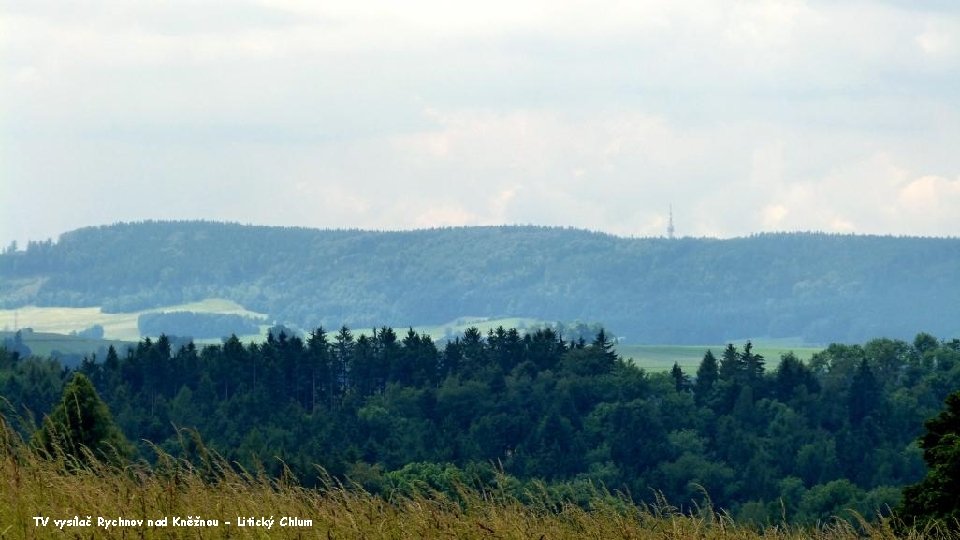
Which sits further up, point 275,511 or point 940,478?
point 275,511

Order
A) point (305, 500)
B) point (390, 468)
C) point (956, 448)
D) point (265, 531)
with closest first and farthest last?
point (265, 531) → point (305, 500) → point (956, 448) → point (390, 468)

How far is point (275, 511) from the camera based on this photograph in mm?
15562

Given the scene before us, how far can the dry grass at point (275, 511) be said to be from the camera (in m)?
15.0

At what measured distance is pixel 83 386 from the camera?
222 feet

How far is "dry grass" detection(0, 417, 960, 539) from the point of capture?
1497 centimetres

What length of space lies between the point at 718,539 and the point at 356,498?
376cm

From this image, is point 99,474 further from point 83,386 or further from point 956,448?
point 83,386

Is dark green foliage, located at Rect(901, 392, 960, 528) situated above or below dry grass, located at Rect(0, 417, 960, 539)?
below

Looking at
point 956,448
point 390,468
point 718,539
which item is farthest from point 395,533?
point 390,468

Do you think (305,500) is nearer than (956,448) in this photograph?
Yes

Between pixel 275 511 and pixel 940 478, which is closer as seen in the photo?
pixel 275 511

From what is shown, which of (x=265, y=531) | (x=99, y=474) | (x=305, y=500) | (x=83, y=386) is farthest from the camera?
(x=83, y=386)

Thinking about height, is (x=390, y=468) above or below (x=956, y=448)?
below

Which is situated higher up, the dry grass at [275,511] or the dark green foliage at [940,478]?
the dry grass at [275,511]
